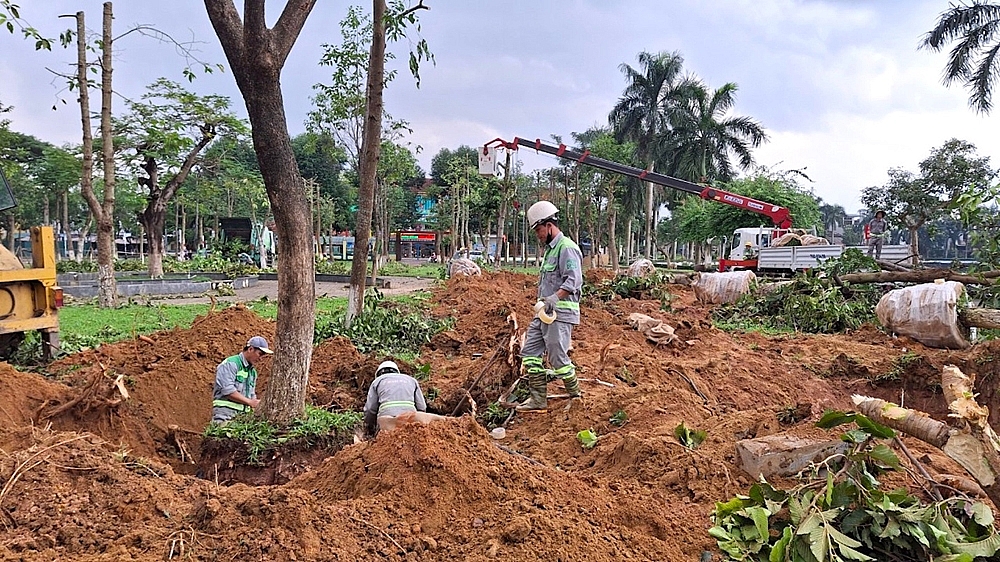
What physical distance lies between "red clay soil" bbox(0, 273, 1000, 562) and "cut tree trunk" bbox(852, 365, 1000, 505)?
0.70 metres

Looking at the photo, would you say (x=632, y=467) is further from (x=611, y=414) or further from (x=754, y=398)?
(x=754, y=398)

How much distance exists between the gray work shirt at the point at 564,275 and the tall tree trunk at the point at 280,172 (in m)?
2.27

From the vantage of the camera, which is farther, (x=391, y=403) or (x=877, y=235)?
(x=877, y=235)

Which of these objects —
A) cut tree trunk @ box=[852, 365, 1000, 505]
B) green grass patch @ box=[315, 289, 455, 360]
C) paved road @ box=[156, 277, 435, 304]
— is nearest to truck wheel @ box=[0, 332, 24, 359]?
green grass patch @ box=[315, 289, 455, 360]

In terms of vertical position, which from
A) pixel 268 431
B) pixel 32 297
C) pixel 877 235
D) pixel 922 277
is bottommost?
pixel 268 431

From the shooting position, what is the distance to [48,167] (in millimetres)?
29391

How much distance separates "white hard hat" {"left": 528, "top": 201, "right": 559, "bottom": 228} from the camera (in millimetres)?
6055

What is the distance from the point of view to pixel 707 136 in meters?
34.6

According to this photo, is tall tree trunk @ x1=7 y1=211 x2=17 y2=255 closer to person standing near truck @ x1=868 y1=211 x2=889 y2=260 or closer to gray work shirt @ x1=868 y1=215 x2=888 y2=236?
person standing near truck @ x1=868 y1=211 x2=889 y2=260

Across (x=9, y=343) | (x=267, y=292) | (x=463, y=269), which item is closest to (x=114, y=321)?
(x=9, y=343)

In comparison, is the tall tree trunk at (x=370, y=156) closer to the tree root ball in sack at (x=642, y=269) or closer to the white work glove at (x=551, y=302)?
the white work glove at (x=551, y=302)

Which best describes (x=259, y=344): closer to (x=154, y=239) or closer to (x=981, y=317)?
(x=981, y=317)

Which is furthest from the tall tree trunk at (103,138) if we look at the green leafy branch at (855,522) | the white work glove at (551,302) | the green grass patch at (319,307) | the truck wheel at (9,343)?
the green leafy branch at (855,522)

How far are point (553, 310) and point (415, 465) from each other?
2.75 meters
